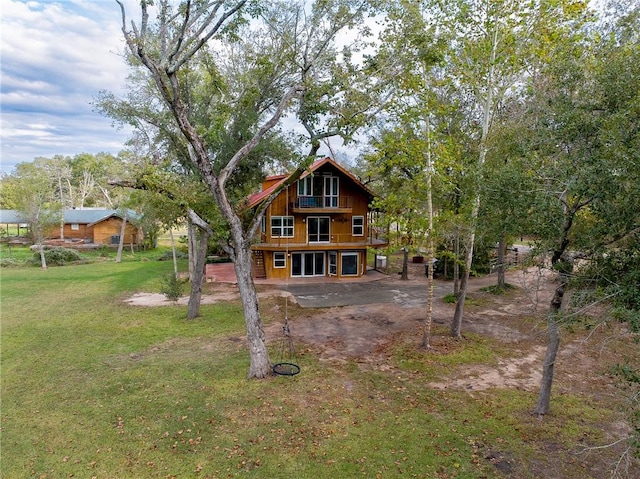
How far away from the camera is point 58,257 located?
31047mm

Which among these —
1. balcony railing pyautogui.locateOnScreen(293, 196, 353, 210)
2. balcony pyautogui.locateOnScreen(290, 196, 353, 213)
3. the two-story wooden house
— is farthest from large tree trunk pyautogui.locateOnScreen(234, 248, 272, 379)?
balcony railing pyautogui.locateOnScreen(293, 196, 353, 210)

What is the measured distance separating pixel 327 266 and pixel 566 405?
17.7m

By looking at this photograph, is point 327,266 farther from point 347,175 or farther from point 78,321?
point 78,321

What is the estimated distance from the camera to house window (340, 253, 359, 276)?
25.2 meters

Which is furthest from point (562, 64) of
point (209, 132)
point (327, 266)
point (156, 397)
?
point (327, 266)

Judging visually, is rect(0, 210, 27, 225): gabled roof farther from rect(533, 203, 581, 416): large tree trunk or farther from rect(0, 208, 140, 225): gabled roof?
rect(533, 203, 581, 416): large tree trunk

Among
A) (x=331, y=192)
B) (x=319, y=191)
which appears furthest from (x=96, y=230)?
(x=331, y=192)

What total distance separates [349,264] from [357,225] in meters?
2.62

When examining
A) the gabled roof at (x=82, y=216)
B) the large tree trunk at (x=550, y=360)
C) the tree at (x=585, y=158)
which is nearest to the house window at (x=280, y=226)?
the large tree trunk at (x=550, y=360)

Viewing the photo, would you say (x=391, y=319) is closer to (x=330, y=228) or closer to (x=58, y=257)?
(x=330, y=228)

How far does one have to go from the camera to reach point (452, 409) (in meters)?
8.22

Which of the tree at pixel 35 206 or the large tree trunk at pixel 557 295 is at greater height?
the tree at pixel 35 206

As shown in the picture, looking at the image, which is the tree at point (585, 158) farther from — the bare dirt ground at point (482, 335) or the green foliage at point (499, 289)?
the green foliage at point (499, 289)

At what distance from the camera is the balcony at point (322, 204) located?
23.3 metres
